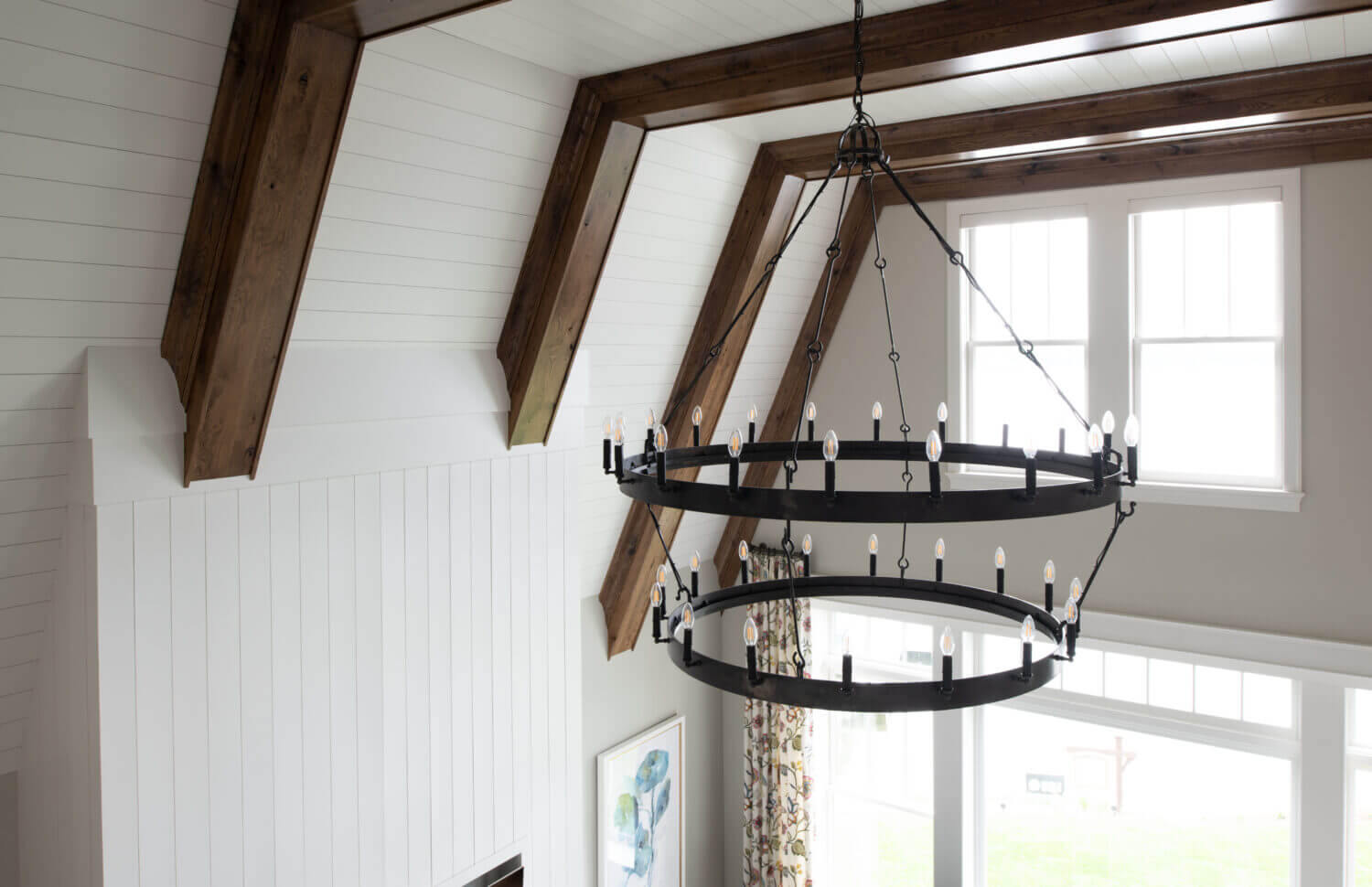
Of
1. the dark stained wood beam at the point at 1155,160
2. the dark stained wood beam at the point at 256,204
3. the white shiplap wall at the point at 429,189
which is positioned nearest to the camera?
the dark stained wood beam at the point at 256,204

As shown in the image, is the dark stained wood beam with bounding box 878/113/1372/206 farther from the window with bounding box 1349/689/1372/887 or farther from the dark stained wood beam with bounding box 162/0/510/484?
the dark stained wood beam with bounding box 162/0/510/484

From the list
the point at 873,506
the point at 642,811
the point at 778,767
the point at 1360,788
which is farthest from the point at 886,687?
the point at 778,767

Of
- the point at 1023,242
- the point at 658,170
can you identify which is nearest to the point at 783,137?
the point at 658,170

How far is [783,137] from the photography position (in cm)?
405

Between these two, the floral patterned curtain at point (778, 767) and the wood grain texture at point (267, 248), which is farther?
the floral patterned curtain at point (778, 767)

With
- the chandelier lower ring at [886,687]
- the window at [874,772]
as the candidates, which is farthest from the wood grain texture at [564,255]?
the window at [874,772]

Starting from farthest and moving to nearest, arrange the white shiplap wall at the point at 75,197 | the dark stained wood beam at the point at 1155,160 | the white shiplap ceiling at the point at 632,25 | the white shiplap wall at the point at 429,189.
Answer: the dark stained wood beam at the point at 1155,160
the white shiplap wall at the point at 429,189
the white shiplap ceiling at the point at 632,25
the white shiplap wall at the point at 75,197

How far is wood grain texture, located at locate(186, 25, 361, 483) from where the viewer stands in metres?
2.32

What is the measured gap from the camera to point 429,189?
298cm

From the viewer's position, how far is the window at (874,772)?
18.9 feet

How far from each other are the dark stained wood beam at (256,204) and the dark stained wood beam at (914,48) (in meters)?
1.03

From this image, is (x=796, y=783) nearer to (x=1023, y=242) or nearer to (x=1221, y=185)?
(x=1023, y=242)

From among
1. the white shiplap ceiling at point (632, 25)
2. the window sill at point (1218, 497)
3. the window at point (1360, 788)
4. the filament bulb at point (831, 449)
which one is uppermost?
the white shiplap ceiling at point (632, 25)

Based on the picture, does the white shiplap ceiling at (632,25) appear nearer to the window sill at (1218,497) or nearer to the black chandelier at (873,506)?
the black chandelier at (873,506)
